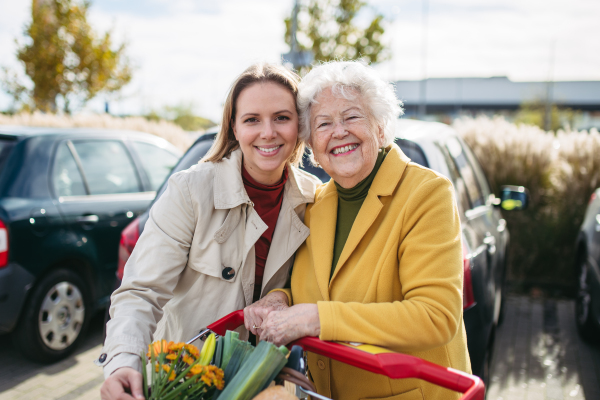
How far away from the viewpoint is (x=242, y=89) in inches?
86.8

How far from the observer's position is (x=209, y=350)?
1386mm

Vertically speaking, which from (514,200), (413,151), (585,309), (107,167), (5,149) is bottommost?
(585,309)

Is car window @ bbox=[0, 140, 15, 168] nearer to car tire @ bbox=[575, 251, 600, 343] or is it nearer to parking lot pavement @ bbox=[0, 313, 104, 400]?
parking lot pavement @ bbox=[0, 313, 104, 400]

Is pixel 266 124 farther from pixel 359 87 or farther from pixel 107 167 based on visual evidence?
pixel 107 167

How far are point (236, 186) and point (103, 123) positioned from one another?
31.1 ft

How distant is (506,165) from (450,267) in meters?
5.59

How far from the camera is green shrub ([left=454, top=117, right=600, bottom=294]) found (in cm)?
632

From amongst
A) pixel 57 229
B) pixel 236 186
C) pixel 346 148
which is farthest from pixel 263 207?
pixel 57 229

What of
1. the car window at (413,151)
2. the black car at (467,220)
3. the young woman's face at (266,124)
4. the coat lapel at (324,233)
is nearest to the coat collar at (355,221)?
the coat lapel at (324,233)

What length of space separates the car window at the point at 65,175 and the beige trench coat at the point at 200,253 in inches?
102

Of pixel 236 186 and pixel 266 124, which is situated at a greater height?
pixel 266 124

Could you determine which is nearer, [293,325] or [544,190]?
[293,325]

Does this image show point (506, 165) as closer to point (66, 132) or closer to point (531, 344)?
point (531, 344)

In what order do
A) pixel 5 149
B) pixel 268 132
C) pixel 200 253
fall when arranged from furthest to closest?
pixel 5 149 → pixel 268 132 → pixel 200 253
